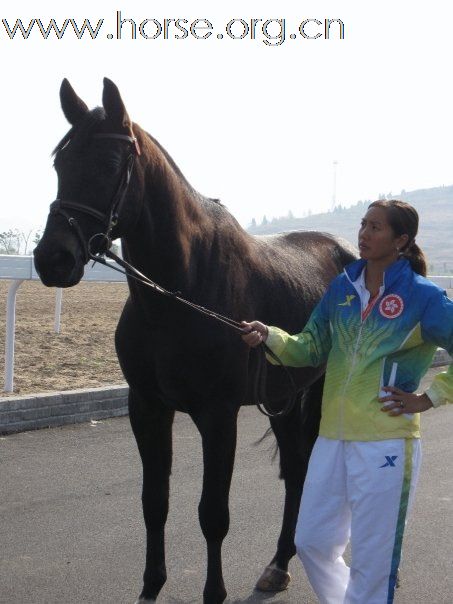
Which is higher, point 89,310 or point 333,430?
point 333,430

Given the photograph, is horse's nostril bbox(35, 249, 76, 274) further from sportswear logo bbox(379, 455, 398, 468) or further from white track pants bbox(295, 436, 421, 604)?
sportswear logo bbox(379, 455, 398, 468)

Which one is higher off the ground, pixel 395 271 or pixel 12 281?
pixel 395 271

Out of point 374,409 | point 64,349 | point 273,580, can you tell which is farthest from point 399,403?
point 64,349

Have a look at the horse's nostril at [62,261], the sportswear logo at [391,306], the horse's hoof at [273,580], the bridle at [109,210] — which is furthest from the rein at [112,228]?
the horse's hoof at [273,580]

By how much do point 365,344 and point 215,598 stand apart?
1.65 meters

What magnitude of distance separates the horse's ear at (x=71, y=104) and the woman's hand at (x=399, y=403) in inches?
71.2

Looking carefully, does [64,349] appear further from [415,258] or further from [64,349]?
[415,258]

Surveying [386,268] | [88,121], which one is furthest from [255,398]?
[88,121]

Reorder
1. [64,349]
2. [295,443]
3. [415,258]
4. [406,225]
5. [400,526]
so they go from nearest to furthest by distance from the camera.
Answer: [400,526] < [406,225] < [415,258] < [295,443] < [64,349]

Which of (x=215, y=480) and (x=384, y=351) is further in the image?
(x=215, y=480)

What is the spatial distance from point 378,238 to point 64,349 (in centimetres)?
872

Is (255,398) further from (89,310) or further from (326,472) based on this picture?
(89,310)

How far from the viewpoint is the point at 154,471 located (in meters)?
4.84

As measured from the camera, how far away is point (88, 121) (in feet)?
13.6
